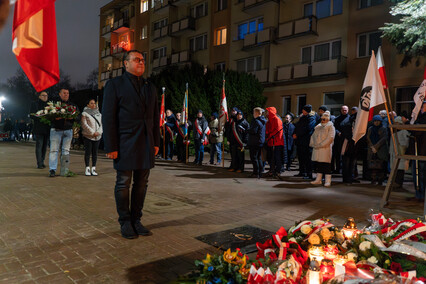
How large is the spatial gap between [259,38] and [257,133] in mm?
17077

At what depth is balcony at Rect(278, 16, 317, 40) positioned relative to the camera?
21.8 m

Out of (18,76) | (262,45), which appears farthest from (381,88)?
(18,76)

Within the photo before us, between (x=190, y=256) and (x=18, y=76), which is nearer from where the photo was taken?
(x=190, y=256)

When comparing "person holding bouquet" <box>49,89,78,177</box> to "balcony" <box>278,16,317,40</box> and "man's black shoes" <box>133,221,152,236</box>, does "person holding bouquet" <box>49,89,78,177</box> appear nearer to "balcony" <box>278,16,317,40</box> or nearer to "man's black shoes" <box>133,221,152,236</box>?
"man's black shoes" <box>133,221,152,236</box>

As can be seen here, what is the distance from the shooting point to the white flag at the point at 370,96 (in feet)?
18.2

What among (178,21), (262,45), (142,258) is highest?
(178,21)

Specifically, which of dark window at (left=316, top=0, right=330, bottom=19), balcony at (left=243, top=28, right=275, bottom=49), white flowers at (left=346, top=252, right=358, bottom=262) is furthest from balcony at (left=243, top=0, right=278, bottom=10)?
white flowers at (left=346, top=252, right=358, bottom=262)

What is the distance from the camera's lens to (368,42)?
65.6ft

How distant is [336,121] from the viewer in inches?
389

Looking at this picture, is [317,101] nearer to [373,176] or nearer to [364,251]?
[373,176]

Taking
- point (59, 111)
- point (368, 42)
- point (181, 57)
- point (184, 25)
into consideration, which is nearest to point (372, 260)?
point (59, 111)

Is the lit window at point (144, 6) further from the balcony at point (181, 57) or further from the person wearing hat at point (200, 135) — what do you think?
the person wearing hat at point (200, 135)

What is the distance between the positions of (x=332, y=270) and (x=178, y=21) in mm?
32822

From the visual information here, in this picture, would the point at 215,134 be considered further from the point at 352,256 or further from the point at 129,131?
the point at 352,256
